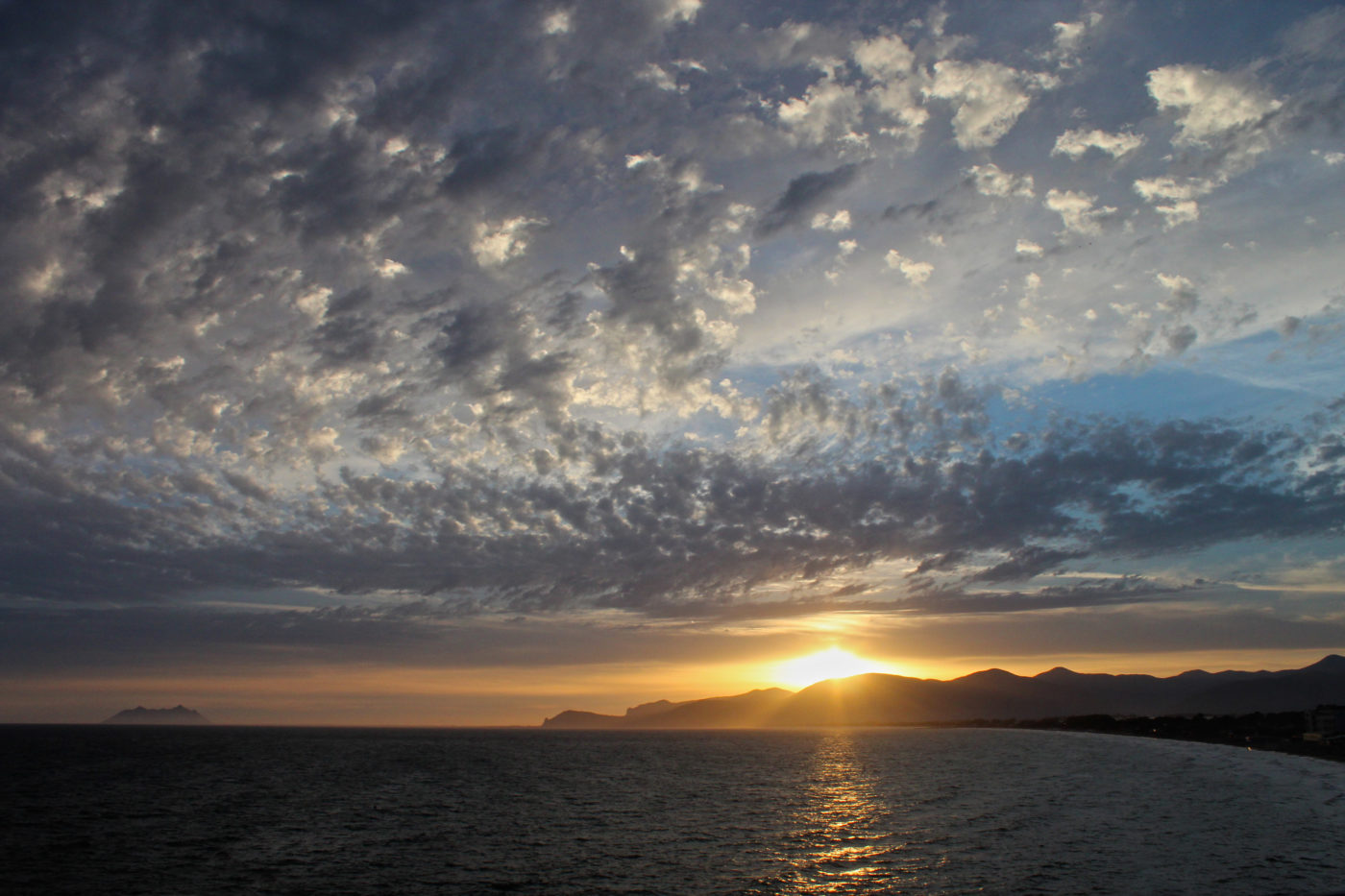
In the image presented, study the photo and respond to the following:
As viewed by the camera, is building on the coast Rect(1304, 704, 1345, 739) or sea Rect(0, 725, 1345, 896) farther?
building on the coast Rect(1304, 704, 1345, 739)

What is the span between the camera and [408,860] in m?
43.5

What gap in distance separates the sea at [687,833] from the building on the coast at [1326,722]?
3735 inches

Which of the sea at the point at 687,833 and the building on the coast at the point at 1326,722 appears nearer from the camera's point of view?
the sea at the point at 687,833

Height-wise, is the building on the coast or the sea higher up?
the sea

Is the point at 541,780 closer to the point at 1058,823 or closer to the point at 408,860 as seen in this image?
the point at 408,860

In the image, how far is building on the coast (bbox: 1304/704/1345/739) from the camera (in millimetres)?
165625

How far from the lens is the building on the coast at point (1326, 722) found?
543 feet

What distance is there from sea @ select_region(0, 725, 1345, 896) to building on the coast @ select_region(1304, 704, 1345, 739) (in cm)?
9486

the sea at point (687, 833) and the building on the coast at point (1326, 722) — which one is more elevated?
the sea at point (687, 833)

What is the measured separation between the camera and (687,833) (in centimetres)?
5228

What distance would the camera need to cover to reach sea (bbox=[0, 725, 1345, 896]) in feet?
122

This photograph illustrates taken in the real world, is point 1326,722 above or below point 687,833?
below

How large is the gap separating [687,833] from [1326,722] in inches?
8210

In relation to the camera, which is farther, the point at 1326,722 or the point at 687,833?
the point at 1326,722
